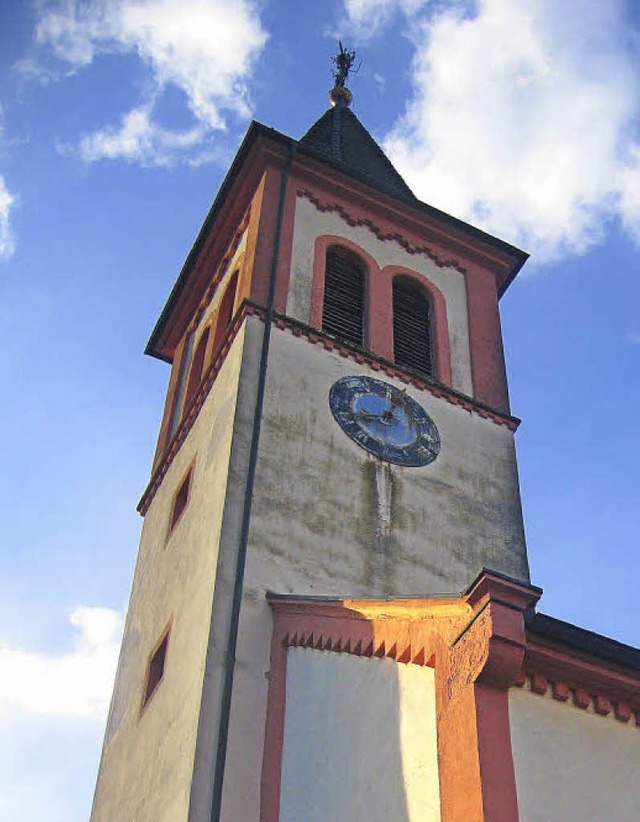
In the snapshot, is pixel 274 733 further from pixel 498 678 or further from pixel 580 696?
pixel 580 696

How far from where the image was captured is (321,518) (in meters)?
14.4

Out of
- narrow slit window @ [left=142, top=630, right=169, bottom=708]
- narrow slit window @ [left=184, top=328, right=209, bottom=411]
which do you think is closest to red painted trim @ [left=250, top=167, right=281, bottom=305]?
narrow slit window @ [left=184, top=328, right=209, bottom=411]

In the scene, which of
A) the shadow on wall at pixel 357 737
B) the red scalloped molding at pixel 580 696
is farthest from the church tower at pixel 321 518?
the red scalloped molding at pixel 580 696

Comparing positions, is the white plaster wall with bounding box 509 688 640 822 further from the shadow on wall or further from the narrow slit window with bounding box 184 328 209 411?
the narrow slit window with bounding box 184 328 209 411

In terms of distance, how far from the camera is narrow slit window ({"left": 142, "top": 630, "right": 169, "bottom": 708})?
542 inches

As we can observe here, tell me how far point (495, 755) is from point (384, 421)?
7988 millimetres

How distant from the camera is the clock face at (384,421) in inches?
626

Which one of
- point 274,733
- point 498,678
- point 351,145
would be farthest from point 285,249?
point 498,678

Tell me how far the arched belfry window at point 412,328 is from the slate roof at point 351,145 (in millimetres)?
3071

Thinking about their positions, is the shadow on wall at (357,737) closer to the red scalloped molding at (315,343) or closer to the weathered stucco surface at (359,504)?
the weathered stucco surface at (359,504)

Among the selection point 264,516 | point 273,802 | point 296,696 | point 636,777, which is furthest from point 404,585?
point 636,777

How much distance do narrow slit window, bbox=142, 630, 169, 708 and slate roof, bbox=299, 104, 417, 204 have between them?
11.6 metres

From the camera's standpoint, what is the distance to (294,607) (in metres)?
12.6

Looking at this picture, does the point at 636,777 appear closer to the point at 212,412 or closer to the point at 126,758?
the point at 126,758
